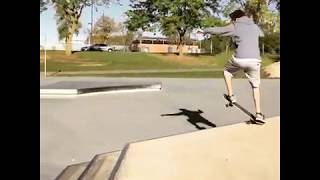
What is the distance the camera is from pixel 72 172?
4020 millimetres

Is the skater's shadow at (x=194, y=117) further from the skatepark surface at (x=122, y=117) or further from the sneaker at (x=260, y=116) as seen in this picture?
the sneaker at (x=260, y=116)

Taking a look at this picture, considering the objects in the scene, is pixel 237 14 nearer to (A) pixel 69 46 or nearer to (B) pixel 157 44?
(B) pixel 157 44

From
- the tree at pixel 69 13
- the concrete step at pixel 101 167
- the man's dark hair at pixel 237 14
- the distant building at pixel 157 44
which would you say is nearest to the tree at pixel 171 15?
the distant building at pixel 157 44

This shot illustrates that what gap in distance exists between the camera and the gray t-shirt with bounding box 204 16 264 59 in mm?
4504

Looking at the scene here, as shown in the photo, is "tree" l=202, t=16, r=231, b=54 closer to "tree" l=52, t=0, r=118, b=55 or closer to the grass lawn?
the grass lawn

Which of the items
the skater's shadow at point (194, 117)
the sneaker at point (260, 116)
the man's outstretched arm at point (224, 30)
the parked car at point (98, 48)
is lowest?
the skater's shadow at point (194, 117)

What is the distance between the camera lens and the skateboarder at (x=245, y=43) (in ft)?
14.8

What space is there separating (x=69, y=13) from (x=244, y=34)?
2.08 metres

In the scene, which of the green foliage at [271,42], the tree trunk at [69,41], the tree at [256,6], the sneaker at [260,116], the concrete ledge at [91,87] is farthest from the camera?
the concrete ledge at [91,87]

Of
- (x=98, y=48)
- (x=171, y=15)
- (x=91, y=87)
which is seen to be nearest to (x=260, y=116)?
(x=171, y=15)

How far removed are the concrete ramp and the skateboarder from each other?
1.57 ft

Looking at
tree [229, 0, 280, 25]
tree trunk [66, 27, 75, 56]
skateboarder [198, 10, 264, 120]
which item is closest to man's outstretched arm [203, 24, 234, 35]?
skateboarder [198, 10, 264, 120]
